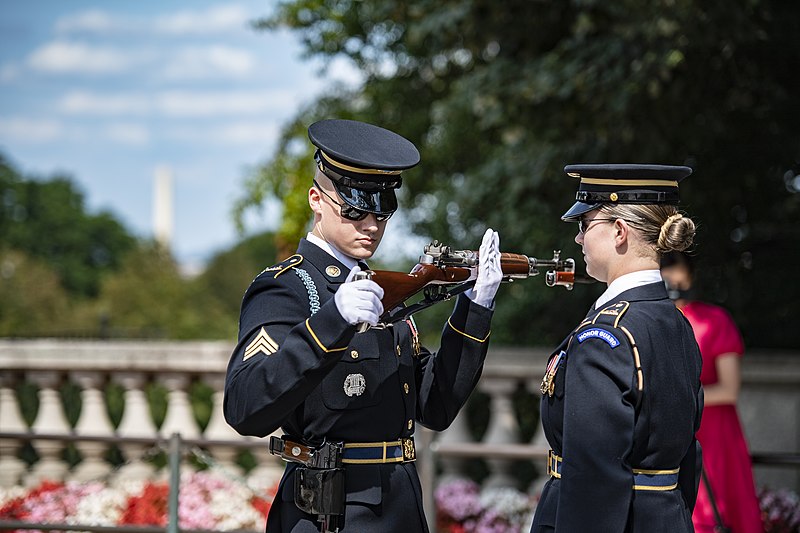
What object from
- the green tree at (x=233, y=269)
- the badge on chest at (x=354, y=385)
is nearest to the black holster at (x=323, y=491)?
the badge on chest at (x=354, y=385)

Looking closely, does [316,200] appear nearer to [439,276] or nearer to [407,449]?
[439,276]

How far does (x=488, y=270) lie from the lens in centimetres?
378

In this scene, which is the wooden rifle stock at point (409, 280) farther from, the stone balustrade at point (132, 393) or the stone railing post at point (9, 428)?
the stone railing post at point (9, 428)

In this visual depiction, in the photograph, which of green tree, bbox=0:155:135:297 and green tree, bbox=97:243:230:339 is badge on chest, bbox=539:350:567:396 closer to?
green tree, bbox=97:243:230:339

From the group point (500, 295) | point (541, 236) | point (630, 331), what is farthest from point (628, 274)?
point (500, 295)

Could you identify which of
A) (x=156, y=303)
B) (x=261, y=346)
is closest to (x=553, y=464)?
(x=261, y=346)

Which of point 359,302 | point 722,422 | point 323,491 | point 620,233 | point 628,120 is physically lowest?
point 722,422

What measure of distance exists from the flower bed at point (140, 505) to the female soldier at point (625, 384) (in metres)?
3.68

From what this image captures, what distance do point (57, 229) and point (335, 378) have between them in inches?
2299

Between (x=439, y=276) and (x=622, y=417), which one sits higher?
(x=439, y=276)

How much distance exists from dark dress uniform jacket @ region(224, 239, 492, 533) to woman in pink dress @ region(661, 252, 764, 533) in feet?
7.21

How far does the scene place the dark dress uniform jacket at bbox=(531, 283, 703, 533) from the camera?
3.25m

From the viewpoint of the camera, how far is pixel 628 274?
11.6ft

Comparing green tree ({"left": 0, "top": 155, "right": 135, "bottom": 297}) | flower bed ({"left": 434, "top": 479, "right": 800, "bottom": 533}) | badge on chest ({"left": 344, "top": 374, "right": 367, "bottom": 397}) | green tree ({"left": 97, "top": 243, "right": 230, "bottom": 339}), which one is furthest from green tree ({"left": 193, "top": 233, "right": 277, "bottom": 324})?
badge on chest ({"left": 344, "top": 374, "right": 367, "bottom": 397})
